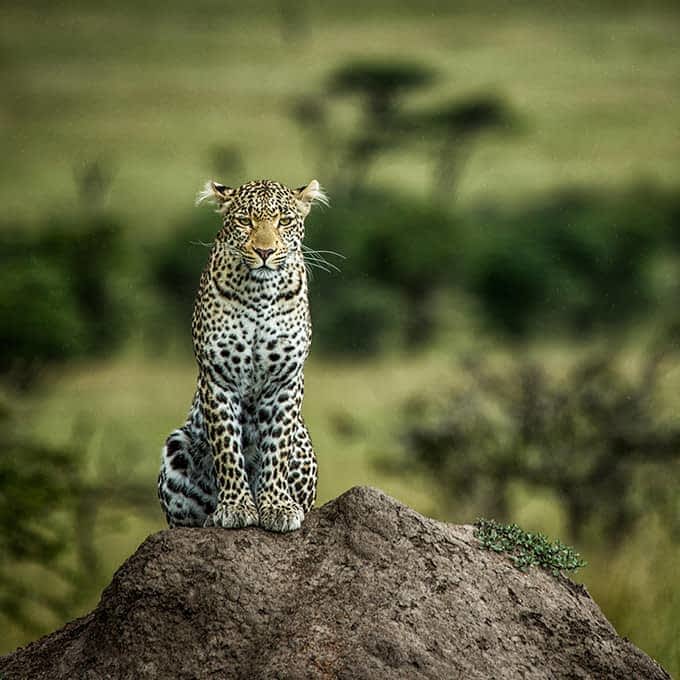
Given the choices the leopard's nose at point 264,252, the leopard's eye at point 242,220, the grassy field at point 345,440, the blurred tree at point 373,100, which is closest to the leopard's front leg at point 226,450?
the leopard's nose at point 264,252

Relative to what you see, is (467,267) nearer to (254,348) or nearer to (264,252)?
(254,348)

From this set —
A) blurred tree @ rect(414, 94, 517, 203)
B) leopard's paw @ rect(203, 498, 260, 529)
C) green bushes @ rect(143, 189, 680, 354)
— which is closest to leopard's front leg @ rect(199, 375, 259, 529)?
leopard's paw @ rect(203, 498, 260, 529)

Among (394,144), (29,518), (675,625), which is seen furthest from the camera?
(394,144)

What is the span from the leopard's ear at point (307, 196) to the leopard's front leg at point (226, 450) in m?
1.14

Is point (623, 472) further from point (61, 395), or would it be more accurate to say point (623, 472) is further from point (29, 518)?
point (61, 395)

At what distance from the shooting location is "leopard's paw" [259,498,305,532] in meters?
7.77

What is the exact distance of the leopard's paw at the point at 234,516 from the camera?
7.77m

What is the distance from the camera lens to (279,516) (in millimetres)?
7793

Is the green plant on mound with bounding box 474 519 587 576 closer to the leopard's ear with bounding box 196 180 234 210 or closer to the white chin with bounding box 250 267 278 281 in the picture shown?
the white chin with bounding box 250 267 278 281

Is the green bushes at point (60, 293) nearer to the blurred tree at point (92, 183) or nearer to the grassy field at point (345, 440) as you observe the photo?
the grassy field at point (345, 440)

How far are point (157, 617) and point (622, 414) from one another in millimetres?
9485

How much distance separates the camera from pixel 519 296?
38.0m

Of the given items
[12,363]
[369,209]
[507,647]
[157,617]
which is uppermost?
[369,209]

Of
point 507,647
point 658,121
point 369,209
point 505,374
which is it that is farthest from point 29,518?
point 658,121
